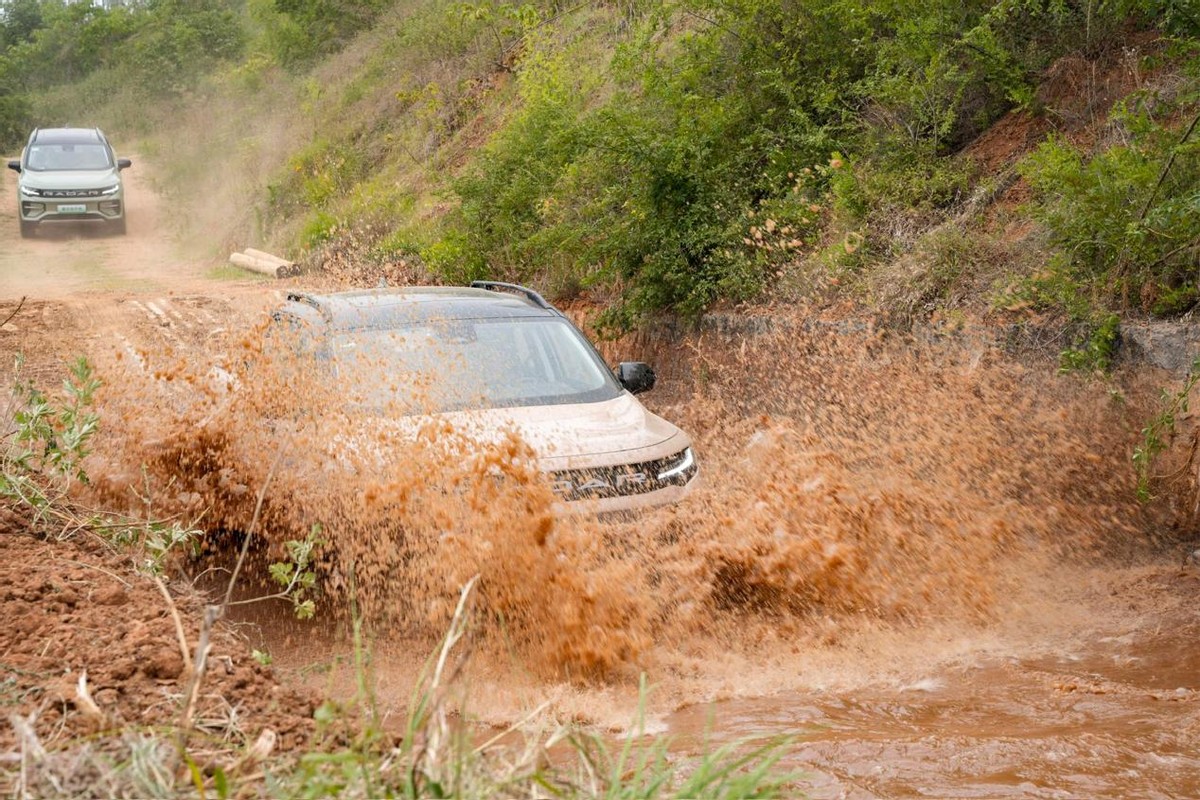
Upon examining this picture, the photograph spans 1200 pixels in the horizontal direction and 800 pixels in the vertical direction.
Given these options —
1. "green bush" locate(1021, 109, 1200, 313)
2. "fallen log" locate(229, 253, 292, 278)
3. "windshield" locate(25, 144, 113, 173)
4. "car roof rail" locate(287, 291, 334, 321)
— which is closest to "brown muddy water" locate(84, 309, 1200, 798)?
"car roof rail" locate(287, 291, 334, 321)

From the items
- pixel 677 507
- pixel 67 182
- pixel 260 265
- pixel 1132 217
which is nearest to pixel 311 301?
pixel 677 507

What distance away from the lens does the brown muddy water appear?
425 cm

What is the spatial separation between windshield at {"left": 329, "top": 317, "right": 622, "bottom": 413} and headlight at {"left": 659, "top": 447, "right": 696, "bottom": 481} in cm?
61

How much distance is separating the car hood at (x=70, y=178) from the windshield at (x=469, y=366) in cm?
1956

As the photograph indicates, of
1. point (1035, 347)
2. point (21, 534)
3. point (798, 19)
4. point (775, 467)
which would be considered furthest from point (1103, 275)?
point (21, 534)

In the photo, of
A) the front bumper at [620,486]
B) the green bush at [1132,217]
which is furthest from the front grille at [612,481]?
the green bush at [1132,217]

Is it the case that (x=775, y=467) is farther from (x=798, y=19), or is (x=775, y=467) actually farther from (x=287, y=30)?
(x=287, y=30)

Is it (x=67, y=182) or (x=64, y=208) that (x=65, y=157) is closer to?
(x=67, y=182)

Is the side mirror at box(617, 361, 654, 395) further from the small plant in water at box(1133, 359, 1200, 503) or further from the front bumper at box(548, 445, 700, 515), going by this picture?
the small plant in water at box(1133, 359, 1200, 503)

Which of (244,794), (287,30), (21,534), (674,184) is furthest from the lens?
(287,30)

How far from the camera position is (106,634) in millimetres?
3822

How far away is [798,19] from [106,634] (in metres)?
9.91

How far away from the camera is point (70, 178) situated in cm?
2356

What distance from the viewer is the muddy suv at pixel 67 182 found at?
2325 cm
